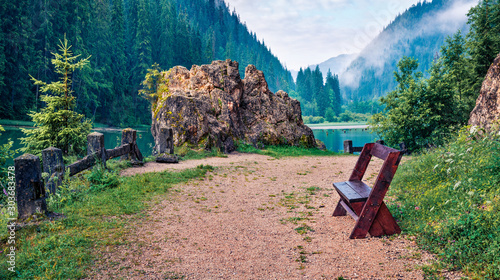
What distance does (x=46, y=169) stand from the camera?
6.87 meters

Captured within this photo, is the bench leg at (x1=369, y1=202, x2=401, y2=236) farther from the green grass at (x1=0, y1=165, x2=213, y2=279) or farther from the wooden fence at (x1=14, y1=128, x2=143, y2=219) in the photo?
the wooden fence at (x1=14, y1=128, x2=143, y2=219)

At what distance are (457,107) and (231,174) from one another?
1650 centimetres

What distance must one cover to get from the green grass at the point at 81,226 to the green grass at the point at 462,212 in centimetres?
495

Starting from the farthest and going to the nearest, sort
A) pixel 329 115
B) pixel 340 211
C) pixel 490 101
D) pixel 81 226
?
1. pixel 329 115
2. pixel 490 101
3. pixel 340 211
4. pixel 81 226

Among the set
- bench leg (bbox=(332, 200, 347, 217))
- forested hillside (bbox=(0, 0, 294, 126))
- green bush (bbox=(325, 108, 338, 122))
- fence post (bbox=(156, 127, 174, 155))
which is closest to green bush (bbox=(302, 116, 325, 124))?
green bush (bbox=(325, 108, 338, 122))

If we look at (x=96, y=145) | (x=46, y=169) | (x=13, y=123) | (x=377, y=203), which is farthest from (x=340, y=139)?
(x=13, y=123)

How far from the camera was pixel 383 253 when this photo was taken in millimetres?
4125

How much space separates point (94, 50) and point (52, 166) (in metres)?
68.1

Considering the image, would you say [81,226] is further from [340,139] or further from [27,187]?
[340,139]

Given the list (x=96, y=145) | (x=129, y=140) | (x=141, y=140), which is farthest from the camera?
(x=141, y=140)

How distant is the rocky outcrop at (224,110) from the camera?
16.8 meters

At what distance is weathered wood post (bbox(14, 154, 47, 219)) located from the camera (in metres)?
5.11

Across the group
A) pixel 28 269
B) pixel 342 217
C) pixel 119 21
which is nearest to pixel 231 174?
pixel 342 217

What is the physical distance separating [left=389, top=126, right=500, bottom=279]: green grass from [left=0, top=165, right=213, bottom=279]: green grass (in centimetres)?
495
